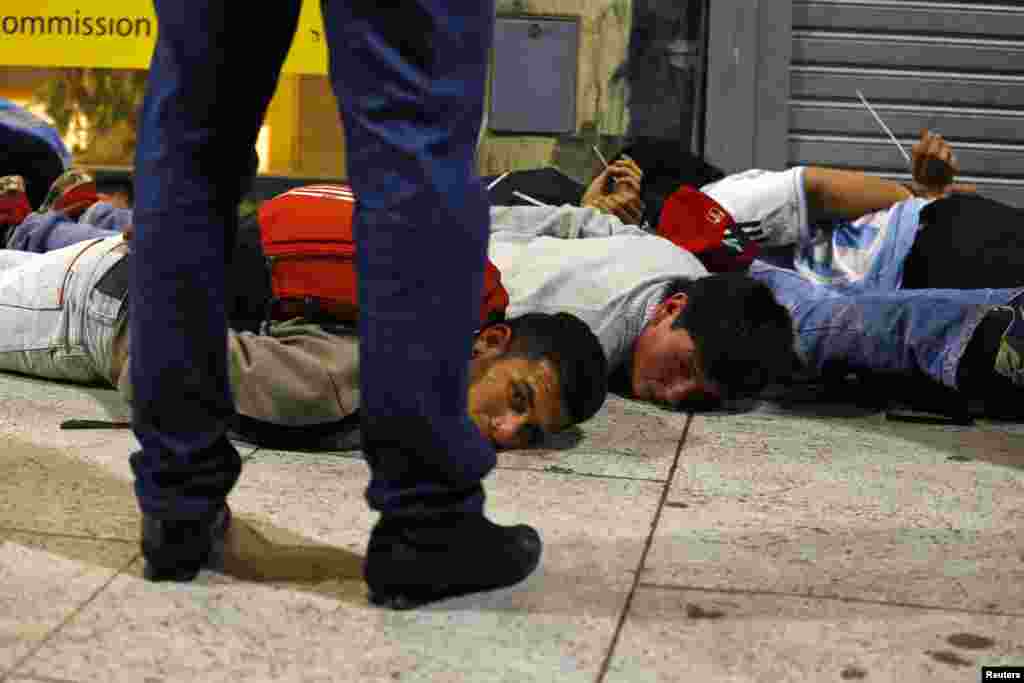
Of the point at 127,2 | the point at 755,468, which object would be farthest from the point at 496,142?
the point at 755,468

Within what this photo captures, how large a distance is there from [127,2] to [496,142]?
1429 mm

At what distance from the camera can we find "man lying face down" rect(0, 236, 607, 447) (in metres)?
3.16

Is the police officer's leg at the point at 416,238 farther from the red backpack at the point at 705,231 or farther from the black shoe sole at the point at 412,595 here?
the red backpack at the point at 705,231

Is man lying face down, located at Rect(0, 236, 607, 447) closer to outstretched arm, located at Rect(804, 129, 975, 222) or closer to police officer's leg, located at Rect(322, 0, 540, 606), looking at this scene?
police officer's leg, located at Rect(322, 0, 540, 606)

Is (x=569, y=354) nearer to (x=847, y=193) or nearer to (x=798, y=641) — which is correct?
(x=798, y=641)

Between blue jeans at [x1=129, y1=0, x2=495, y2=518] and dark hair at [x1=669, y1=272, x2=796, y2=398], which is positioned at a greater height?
blue jeans at [x1=129, y1=0, x2=495, y2=518]

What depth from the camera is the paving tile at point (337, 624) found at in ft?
Answer: 6.90

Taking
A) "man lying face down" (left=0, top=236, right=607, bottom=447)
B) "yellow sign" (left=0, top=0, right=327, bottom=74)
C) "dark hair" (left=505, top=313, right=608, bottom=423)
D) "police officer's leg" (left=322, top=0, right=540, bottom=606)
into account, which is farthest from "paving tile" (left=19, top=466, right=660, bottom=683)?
"yellow sign" (left=0, top=0, right=327, bottom=74)

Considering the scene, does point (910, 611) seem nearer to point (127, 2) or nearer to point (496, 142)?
point (496, 142)

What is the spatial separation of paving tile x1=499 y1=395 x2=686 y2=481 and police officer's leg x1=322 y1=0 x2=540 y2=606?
106 centimetres

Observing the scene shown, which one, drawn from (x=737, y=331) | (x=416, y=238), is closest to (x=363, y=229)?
(x=416, y=238)

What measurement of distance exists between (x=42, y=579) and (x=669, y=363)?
184cm

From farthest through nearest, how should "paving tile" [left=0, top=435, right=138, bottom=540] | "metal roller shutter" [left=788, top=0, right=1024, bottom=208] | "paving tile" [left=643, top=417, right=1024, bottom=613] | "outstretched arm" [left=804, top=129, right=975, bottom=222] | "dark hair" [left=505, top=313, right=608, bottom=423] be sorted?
"metal roller shutter" [left=788, top=0, right=1024, bottom=208] < "outstretched arm" [left=804, top=129, right=975, bottom=222] < "dark hair" [left=505, top=313, right=608, bottom=423] < "paving tile" [left=0, top=435, right=138, bottom=540] < "paving tile" [left=643, top=417, right=1024, bottom=613]


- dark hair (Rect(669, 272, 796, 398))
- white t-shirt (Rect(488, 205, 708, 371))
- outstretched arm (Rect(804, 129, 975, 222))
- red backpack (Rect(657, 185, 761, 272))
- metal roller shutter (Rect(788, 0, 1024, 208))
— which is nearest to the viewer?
dark hair (Rect(669, 272, 796, 398))
